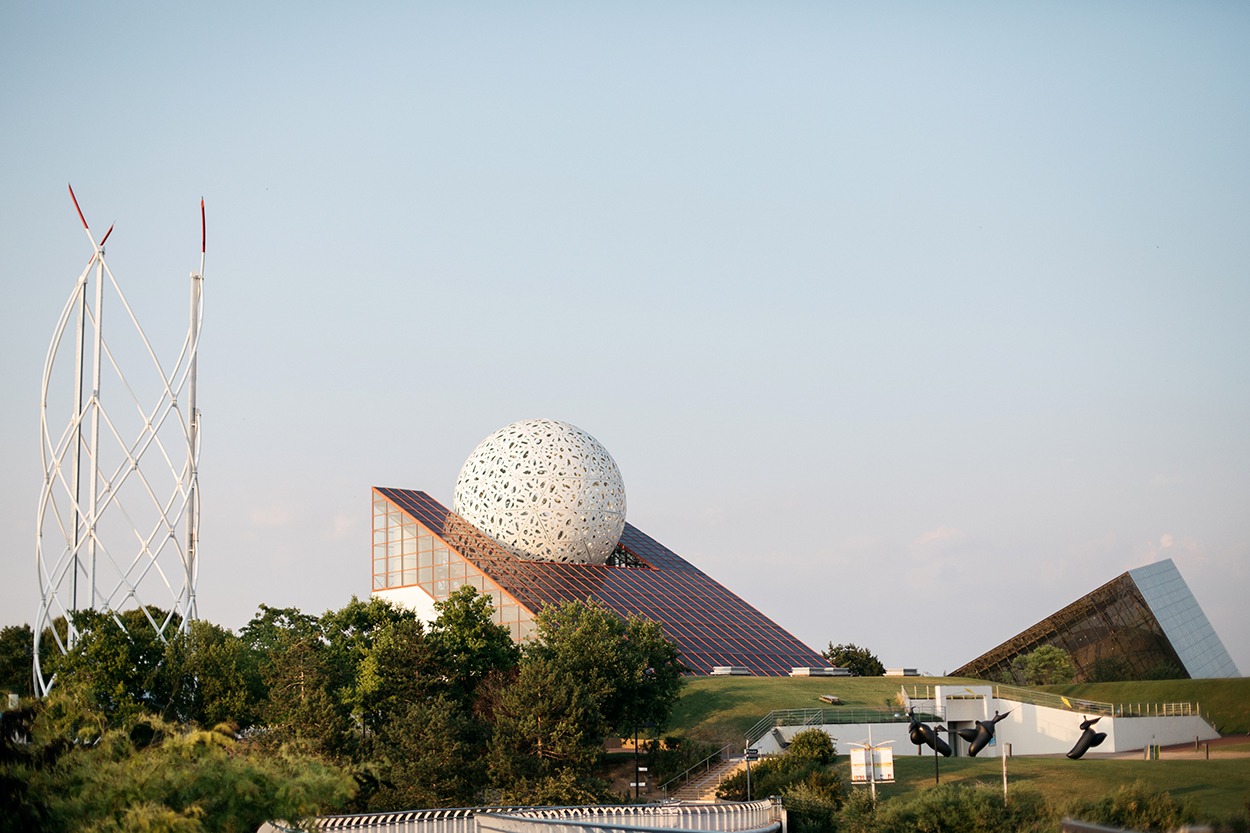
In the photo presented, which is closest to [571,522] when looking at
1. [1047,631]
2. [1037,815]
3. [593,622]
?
[593,622]

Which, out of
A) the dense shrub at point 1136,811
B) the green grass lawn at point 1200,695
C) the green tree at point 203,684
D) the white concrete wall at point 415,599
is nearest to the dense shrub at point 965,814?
the dense shrub at point 1136,811

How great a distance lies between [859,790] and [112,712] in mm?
18897

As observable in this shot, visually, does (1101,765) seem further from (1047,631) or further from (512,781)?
(1047,631)

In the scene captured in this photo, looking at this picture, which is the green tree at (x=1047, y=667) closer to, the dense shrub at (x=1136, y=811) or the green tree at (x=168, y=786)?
the dense shrub at (x=1136, y=811)

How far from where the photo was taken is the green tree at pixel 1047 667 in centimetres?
5622

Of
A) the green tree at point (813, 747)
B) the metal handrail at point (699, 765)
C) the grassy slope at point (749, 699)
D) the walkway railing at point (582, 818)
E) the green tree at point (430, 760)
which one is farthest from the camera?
the grassy slope at point (749, 699)

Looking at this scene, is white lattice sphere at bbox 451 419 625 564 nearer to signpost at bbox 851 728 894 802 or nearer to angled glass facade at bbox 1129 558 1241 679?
angled glass facade at bbox 1129 558 1241 679

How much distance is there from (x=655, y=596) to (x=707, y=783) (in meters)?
19.5

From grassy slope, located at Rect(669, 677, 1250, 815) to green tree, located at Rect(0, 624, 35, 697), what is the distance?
992 inches

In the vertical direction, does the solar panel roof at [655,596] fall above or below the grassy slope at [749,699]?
above

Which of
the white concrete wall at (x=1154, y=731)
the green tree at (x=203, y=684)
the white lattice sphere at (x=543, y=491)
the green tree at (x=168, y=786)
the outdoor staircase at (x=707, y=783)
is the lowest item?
the outdoor staircase at (x=707, y=783)

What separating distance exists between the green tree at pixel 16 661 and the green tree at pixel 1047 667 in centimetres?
3922

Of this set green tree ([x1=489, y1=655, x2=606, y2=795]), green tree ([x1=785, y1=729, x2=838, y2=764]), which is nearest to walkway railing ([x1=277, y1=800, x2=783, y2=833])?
green tree ([x1=489, y1=655, x2=606, y2=795])

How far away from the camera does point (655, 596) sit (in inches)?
2160
